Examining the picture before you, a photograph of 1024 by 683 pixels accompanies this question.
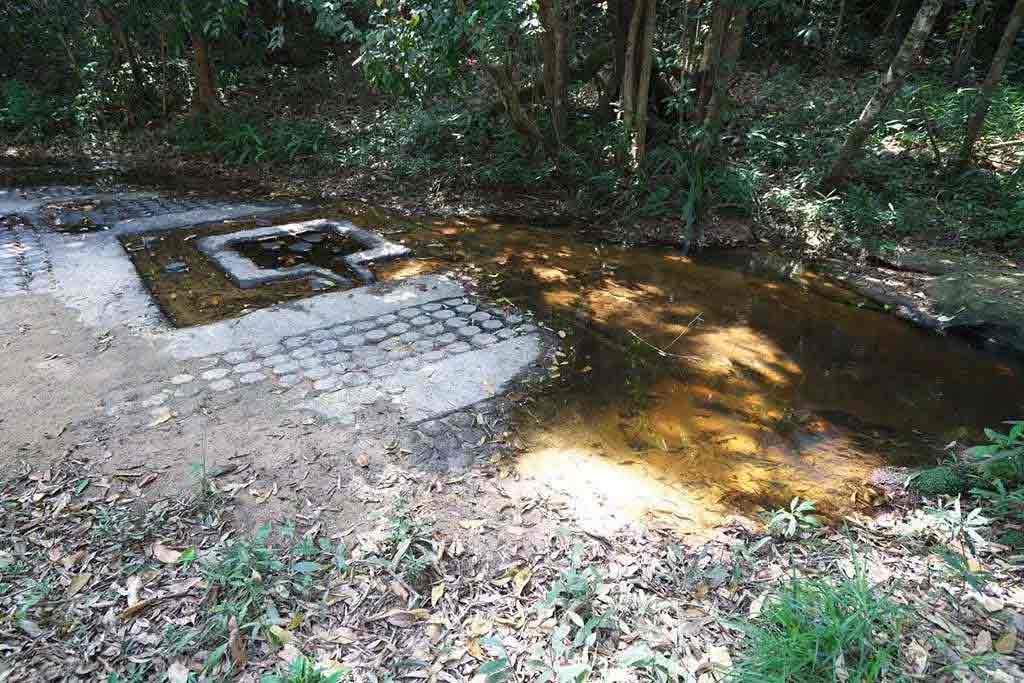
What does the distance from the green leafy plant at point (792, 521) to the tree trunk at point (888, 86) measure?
14.2ft

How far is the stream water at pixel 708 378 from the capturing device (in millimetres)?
2939

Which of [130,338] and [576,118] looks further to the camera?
[576,118]

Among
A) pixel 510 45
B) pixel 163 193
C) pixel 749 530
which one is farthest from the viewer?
pixel 163 193

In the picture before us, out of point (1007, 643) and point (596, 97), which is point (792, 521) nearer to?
point (1007, 643)

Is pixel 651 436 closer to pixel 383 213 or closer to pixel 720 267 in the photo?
pixel 720 267

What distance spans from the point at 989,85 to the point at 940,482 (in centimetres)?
493

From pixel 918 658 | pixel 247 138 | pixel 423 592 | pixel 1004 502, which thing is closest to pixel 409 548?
pixel 423 592

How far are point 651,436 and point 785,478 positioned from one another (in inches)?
24.6

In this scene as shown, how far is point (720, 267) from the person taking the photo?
212 inches

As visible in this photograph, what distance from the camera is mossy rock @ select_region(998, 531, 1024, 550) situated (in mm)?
2451

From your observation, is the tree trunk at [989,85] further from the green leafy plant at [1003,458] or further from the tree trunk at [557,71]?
the green leafy plant at [1003,458]

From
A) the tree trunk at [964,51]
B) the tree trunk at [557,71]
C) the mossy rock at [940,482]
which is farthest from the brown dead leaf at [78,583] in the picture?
the tree trunk at [964,51]

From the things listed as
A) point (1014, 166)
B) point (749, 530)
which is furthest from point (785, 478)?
point (1014, 166)

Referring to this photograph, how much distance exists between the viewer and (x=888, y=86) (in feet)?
17.9
